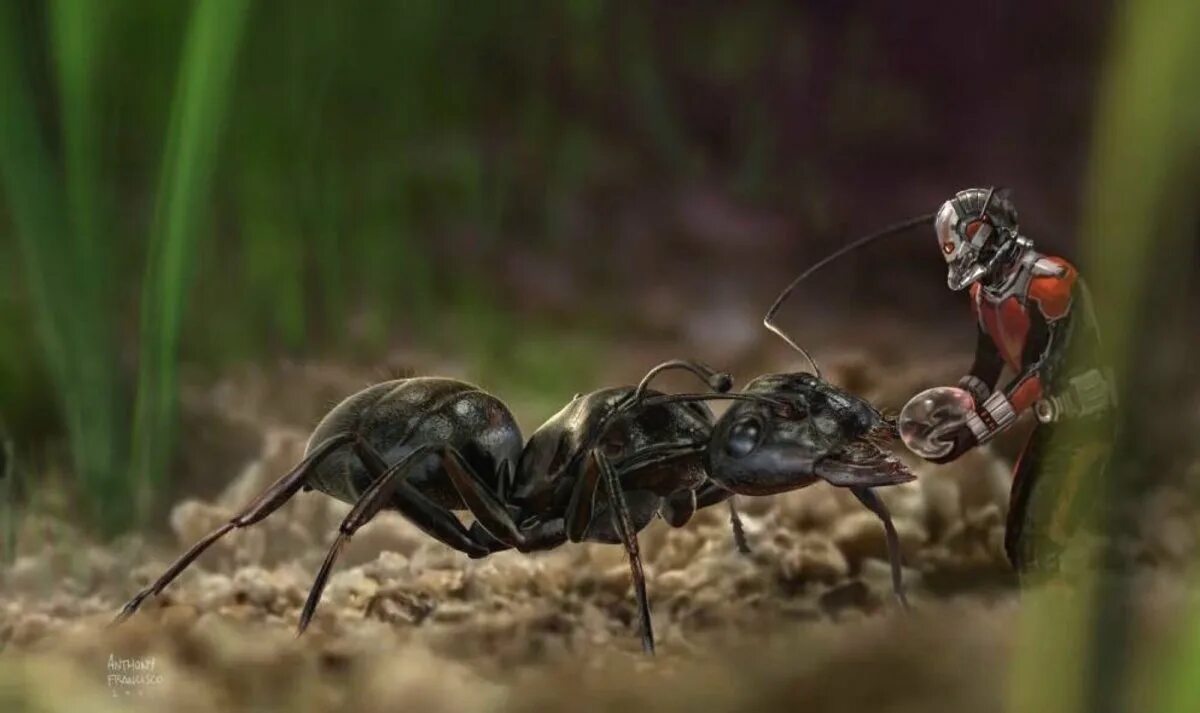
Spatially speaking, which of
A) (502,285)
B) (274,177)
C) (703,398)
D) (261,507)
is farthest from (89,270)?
(703,398)

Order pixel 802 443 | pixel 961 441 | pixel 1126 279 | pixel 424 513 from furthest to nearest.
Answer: pixel 424 513 < pixel 802 443 < pixel 961 441 < pixel 1126 279

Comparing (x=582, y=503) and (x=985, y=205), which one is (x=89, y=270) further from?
(x=985, y=205)

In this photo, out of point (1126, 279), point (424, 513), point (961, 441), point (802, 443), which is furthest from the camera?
point (424, 513)

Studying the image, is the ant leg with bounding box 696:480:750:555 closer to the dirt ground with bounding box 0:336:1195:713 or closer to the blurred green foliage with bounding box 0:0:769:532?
the dirt ground with bounding box 0:336:1195:713

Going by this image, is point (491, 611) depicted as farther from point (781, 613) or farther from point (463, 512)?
point (781, 613)

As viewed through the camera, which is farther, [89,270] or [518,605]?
[89,270]

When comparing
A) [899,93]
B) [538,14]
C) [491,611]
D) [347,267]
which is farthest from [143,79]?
[899,93]

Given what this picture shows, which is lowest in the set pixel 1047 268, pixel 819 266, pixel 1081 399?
pixel 1081 399

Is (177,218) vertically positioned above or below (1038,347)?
above

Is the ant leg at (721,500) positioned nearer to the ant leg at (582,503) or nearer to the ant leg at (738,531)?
the ant leg at (738,531)

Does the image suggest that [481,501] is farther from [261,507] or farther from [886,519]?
[886,519]
